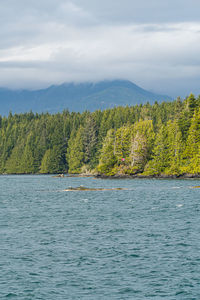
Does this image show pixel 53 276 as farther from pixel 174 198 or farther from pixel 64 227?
pixel 174 198

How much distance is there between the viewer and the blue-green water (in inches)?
1017

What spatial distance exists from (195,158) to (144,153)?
23.8m

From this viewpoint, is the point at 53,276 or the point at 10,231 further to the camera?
the point at 10,231

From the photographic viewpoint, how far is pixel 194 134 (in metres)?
133

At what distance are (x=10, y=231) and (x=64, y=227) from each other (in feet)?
18.3

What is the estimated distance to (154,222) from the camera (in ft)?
161

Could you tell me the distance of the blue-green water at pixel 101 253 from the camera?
25.8 metres

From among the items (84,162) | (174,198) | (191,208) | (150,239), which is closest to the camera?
(150,239)

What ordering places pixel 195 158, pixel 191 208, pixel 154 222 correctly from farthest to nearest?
pixel 195 158 → pixel 191 208 → pixel 154 222

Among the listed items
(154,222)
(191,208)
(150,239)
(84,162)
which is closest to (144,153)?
(84,162)

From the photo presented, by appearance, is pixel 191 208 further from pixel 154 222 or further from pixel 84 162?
pixel 84 162

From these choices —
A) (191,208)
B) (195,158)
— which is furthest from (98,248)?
(195,158)

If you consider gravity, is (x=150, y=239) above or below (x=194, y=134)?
below

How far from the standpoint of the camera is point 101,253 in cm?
3400
